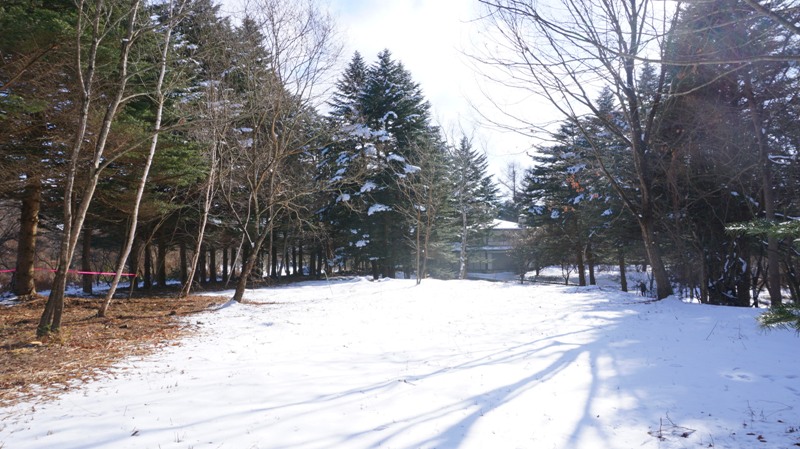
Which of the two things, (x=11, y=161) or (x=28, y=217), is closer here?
(x=11, y=161)

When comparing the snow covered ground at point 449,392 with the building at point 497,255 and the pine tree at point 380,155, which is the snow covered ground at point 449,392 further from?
the building at point 497,255

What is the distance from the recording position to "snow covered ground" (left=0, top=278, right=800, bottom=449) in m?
3.32

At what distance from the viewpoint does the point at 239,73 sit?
46.4ft

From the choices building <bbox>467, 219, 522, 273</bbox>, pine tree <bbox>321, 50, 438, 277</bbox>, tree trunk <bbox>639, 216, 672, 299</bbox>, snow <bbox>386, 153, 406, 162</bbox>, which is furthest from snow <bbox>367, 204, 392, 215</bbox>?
building <bbox>467, 219, 522, 273</bbox>

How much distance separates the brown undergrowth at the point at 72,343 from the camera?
4582 millimetres

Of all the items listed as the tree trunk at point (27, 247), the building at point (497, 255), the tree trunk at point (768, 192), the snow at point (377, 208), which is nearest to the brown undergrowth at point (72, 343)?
the tree trunk at point (27, 247)

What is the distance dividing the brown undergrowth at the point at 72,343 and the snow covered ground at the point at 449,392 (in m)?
0.39

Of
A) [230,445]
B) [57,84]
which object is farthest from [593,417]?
[57,84]

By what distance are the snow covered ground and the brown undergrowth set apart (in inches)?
15.4

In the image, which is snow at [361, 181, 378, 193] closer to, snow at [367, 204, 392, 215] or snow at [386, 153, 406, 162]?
snow at [367, 204, 392, 215]

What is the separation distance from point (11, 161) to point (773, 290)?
17.9 meters

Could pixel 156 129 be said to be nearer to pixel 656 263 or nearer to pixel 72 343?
pixel 72 343

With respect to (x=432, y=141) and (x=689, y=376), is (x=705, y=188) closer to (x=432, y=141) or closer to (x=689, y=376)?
(x=689, y=376)

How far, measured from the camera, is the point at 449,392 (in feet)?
14.4
